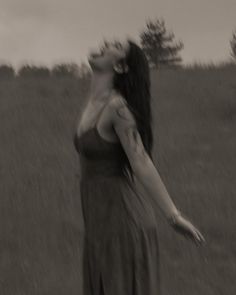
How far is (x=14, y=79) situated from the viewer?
782 inches

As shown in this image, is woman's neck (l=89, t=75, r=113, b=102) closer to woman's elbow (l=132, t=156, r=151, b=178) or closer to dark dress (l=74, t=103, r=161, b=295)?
dark dress (l=74, t=103, r=161, b=295)

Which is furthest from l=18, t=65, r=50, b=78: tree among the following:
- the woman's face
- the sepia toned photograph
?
the woman's face

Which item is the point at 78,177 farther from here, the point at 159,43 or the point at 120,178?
the point at 159,43

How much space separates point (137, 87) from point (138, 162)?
37 cm

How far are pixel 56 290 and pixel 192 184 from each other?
14.2 feet

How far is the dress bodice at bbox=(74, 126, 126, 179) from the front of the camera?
4230 millimetres

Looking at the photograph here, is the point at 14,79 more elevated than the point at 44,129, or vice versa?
the point at 14,79

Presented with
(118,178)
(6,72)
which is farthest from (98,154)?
(6,72)

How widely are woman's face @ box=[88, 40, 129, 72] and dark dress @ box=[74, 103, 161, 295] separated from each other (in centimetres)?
34

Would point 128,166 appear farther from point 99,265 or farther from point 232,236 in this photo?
point 232,236

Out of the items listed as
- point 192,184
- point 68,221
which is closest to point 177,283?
point 68,221

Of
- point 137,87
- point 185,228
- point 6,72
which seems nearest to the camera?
point 185,228

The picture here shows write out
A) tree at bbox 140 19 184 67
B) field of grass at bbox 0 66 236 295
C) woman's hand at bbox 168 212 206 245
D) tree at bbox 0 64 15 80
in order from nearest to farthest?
woman's hand at bbox 168 212 206 245 < field of grass at bbox 0 66 236 295 < tree at bbox 0 64 15 80 < tree at bbox 140 19 184 67

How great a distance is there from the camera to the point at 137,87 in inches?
168
